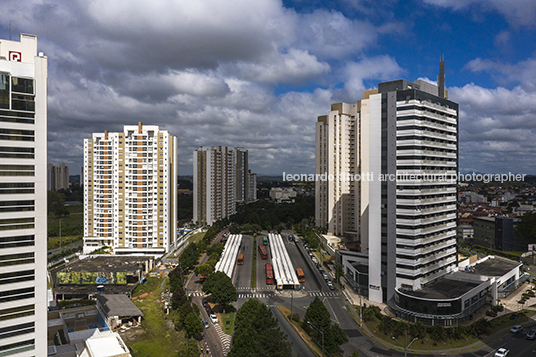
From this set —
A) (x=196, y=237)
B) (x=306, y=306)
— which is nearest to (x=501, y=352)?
(x=306, y=306)

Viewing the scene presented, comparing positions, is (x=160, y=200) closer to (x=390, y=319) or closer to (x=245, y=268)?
(x=245, y=268)

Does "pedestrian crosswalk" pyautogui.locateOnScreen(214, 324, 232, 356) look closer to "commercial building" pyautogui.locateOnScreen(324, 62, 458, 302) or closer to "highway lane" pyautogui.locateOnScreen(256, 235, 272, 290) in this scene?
"highway lane" pyautogui.locateOnScreen(256, 235, 272, 290)

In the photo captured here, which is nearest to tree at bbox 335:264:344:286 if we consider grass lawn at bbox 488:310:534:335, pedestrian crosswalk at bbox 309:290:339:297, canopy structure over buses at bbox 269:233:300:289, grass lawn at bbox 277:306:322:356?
pedestrian crosswalk at bbox 309:290:339:297

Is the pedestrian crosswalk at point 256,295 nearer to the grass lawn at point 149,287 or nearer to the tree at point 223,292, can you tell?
the tree at point 223,292

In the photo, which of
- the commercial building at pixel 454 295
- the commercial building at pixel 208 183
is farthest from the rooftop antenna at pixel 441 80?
the commercial building at pixel 208 183

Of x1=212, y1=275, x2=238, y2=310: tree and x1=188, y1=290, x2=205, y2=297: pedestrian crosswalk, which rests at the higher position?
x1=212, y1=275, x2=238, y2=310: tree

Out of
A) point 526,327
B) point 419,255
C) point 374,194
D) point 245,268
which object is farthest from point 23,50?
point 526,327
